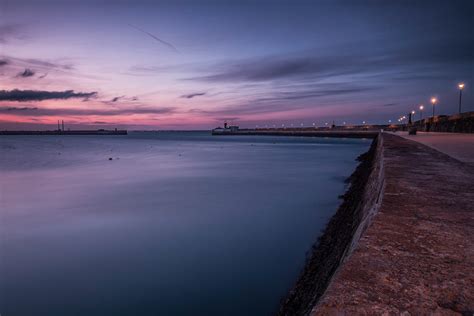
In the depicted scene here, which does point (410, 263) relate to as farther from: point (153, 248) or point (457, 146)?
point (457, 146)

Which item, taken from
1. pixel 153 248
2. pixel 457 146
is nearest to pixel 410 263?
pixel 153 248

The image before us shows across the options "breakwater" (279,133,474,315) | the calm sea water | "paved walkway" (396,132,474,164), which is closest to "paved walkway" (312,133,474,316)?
"breakwater" (279,133,474,315)

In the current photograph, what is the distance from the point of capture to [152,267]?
6660mm

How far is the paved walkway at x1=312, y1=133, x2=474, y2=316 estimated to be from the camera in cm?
153

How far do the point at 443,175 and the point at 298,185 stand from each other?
38.6 feet

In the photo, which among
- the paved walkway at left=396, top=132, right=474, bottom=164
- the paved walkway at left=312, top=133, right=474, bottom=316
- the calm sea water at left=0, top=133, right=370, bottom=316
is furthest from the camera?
the paved walkway at left=396, top=132, right=474, bottom=164

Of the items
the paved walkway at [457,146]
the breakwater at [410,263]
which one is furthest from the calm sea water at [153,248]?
the paved walkway at [457,146]

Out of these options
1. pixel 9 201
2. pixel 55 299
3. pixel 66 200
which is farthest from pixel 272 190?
pixel 9 201

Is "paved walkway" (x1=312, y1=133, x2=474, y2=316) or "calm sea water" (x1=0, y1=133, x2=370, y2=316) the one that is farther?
"calm sea water" (x1=0, y1=133, x2=370, y2=316)

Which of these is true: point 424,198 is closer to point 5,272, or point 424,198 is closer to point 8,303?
point 8,303

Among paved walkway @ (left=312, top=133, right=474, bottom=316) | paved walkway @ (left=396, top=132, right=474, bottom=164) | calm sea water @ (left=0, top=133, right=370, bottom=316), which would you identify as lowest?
calm sea water @ (left=0, top=133, right=370, bottom=316)

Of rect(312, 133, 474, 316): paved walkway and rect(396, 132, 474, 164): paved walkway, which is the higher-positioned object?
rect(396, 132, 474, 164): paved walkway

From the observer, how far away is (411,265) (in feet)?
6.47

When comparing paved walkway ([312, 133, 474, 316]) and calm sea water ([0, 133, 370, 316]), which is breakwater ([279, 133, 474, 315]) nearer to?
paved walkway ([312, 133, 474, 316])
